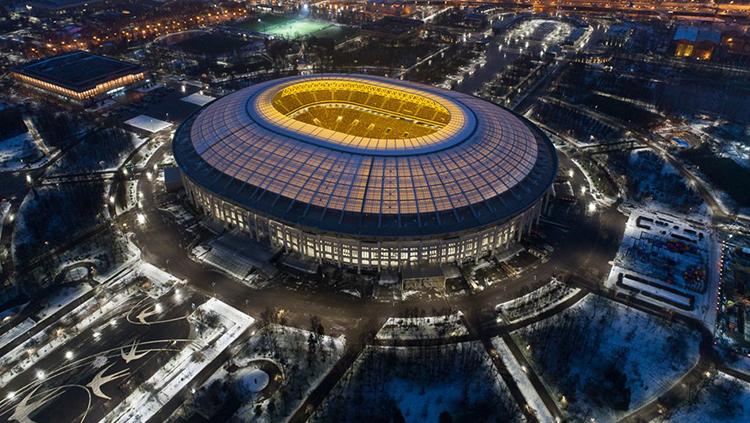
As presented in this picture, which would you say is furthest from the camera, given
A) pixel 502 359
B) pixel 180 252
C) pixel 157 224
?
pixel 157 224

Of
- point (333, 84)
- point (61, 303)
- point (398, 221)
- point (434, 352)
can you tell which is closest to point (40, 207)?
point (61, 303)

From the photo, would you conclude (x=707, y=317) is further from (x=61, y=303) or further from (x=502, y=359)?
(x=61, y=303)

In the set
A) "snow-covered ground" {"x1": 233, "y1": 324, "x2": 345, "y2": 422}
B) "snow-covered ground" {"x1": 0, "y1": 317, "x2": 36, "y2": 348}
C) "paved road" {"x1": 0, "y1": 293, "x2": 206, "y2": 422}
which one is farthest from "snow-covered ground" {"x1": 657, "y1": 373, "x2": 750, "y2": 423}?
"snow-covered ground" {"x1": 0, "y1": 317, "x2": 36, "y2": 348}

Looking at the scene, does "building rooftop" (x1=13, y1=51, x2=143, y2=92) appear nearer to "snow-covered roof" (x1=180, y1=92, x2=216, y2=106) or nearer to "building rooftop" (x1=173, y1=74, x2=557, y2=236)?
"snow-covered roof" (x1=180, y1=92, x2=216, y2=106)

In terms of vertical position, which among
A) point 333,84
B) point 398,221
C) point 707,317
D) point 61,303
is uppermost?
point 333,84

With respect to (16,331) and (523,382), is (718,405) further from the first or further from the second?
(16,331)

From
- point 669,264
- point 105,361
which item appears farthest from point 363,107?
point 105,361
